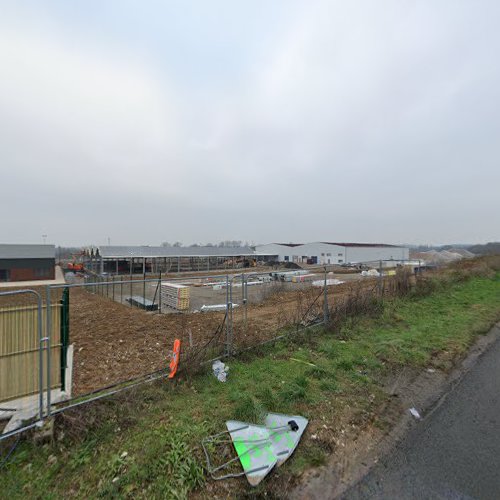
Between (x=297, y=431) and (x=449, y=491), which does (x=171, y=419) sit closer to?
(x=297, y=431)

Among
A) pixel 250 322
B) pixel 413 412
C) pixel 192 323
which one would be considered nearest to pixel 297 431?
pixel 413 412

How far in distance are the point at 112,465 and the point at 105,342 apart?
5516 millimetres

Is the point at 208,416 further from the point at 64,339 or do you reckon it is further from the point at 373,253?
the point at 373,253

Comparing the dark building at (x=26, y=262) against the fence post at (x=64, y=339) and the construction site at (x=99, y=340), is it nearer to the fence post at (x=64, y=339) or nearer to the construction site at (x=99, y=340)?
the construction site at (x=99, y=340)

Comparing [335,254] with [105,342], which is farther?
[335,254]

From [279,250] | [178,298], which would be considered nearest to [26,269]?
[178,298]

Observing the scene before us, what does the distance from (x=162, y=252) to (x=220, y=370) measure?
39837mm

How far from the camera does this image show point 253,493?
294 cm

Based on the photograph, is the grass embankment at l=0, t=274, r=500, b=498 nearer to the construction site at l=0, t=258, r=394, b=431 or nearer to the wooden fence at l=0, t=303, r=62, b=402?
the construction site at l=0, t=258, r=394, b=431

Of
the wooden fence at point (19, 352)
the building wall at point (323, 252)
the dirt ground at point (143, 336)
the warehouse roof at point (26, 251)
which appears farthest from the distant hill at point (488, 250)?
the warehouse roof at point (26, 251)

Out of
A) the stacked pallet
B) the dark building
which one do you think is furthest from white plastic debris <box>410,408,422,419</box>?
the dark building

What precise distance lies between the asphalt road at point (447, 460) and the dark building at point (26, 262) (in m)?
52.7

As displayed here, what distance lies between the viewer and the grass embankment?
3086 mm

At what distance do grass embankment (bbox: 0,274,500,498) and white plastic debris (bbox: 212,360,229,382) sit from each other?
14cm
